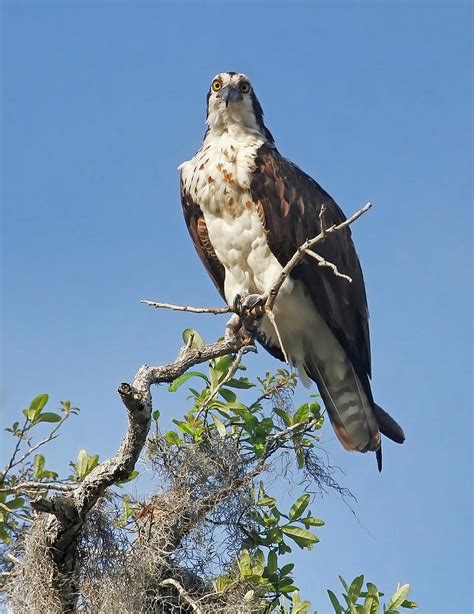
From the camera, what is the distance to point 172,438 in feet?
13.4

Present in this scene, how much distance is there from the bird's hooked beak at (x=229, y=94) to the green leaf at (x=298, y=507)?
2.46 meters

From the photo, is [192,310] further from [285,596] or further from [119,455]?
[285,596]

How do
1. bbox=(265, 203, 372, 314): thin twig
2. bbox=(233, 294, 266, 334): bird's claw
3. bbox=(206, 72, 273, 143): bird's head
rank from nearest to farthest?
bbox=(265, 203, 372, 314): thin twig < bbox=(233, 294, 266, 334): bird's claw < bbox=(206, 72, 273, 143): bird's head

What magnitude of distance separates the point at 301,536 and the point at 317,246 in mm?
1759

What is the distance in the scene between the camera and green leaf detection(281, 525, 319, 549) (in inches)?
162

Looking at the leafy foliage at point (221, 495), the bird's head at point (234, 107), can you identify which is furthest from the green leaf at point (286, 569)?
the bird's head at point (234, 107)

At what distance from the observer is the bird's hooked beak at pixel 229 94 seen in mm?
5484

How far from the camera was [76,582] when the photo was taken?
375 cm

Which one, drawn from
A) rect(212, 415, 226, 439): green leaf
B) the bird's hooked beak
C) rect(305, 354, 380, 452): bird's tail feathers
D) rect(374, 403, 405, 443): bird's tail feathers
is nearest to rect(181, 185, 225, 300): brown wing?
the bird's hooked beak

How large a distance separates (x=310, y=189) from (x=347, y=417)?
133 centimetres

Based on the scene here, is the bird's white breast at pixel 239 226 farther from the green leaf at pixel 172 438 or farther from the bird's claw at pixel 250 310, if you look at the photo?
the green leaf at pixel 172 438

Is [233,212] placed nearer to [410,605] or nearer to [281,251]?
[281,251]

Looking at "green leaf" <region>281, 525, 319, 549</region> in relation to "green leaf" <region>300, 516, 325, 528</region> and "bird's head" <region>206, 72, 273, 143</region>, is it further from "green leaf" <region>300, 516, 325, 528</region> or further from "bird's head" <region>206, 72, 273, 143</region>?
"bird's head" <region>206, 72, 273, 143</region>

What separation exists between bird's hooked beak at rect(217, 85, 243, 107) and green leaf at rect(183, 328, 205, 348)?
1780mm
